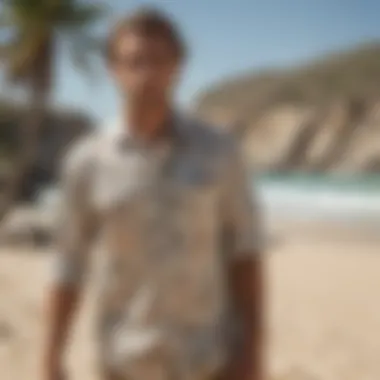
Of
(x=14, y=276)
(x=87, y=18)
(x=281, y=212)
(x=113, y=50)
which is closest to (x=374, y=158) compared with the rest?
(x=281, y=212)

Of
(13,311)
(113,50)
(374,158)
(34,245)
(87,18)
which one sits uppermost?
(374,158)

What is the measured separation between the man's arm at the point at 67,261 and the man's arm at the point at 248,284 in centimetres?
13

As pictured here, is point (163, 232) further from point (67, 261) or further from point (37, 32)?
point (37, 32)

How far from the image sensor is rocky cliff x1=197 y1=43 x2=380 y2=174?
2816 cm

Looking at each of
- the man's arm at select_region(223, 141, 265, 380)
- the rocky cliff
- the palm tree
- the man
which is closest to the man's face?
the man

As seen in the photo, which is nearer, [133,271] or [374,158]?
[133,271]

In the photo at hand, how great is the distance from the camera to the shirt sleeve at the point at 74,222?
0.78 m

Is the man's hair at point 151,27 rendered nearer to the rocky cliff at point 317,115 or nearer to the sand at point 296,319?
the sand at point 296,319

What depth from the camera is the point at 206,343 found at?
0.80 m

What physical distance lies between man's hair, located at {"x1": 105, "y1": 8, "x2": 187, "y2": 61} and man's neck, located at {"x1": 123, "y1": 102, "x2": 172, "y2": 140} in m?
0.06

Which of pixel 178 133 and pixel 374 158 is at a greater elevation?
pixel 374 158

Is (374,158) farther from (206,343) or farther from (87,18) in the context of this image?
(206,343)

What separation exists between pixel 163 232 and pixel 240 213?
73 millimetres

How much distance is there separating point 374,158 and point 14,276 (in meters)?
24.5
